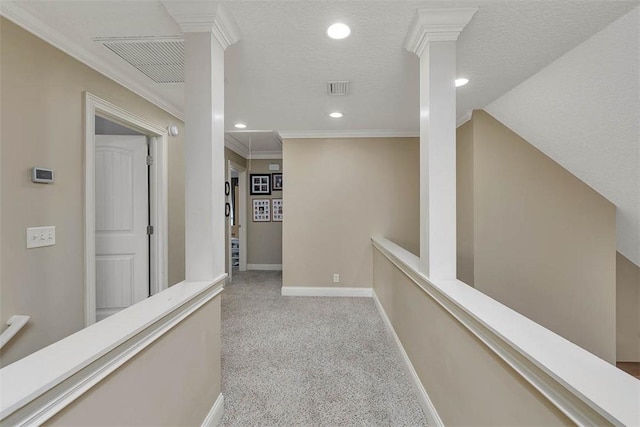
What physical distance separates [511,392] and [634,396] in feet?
1.24

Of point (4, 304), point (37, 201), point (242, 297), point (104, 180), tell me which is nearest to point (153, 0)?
point (37, 201)

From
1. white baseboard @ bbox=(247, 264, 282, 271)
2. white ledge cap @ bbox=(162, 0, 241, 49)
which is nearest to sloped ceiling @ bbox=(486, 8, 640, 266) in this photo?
white ledge cap @ bbox=(162, 0, 241, 49)

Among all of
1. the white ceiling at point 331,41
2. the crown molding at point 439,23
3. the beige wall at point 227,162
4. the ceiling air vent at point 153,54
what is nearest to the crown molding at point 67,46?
the white ceiling at point 331,41

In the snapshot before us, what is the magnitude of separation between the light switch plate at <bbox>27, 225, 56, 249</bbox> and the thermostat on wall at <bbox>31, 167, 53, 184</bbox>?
0.28 meters

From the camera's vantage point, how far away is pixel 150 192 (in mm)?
2799

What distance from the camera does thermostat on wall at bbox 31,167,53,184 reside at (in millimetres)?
1575

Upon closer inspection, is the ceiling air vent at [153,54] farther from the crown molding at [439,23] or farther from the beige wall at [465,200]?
the beige wall at [465,200]

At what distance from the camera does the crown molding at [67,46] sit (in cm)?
146

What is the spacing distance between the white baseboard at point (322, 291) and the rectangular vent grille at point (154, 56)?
2976 millimetres

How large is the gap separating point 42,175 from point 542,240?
4.22 m

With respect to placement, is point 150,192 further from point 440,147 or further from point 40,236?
point 440,147

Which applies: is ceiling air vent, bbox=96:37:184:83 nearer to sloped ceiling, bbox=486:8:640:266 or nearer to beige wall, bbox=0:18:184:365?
beige wall, bbox=0:18:184:365

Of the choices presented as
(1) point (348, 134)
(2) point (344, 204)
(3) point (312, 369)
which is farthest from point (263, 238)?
(3) point (312, 369)

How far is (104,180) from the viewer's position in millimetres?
2672
